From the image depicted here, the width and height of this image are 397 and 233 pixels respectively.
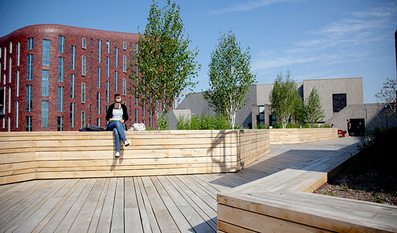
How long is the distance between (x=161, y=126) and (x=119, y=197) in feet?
13.1

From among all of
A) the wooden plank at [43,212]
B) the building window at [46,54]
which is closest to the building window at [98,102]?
the building window at [46,54]

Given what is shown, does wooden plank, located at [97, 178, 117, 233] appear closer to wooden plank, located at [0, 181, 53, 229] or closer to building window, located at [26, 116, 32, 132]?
wooden plank, located at [0, 181, 53, 229]

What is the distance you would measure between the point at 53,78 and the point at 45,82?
1067 mm

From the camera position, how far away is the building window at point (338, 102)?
30.0m

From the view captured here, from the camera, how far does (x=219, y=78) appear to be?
17.8m

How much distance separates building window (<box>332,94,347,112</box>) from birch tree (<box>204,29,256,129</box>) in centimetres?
1763

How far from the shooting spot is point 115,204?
338 cm

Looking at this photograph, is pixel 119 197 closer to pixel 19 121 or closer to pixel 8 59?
pixel 19 121

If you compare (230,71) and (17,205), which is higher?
(230,71)

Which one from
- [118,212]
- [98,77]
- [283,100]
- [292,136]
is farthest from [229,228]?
[98,77]

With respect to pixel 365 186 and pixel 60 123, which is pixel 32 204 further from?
pixel 60 123

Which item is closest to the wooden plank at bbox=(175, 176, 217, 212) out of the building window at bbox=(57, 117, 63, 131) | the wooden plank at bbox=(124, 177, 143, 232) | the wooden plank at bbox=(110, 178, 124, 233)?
the wooden plank at bbox=(124, 177, 143, 232)

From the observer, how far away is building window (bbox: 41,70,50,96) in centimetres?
3123

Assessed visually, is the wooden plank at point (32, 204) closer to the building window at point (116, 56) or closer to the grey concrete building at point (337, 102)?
the grey concrete building at point (337, 102)
